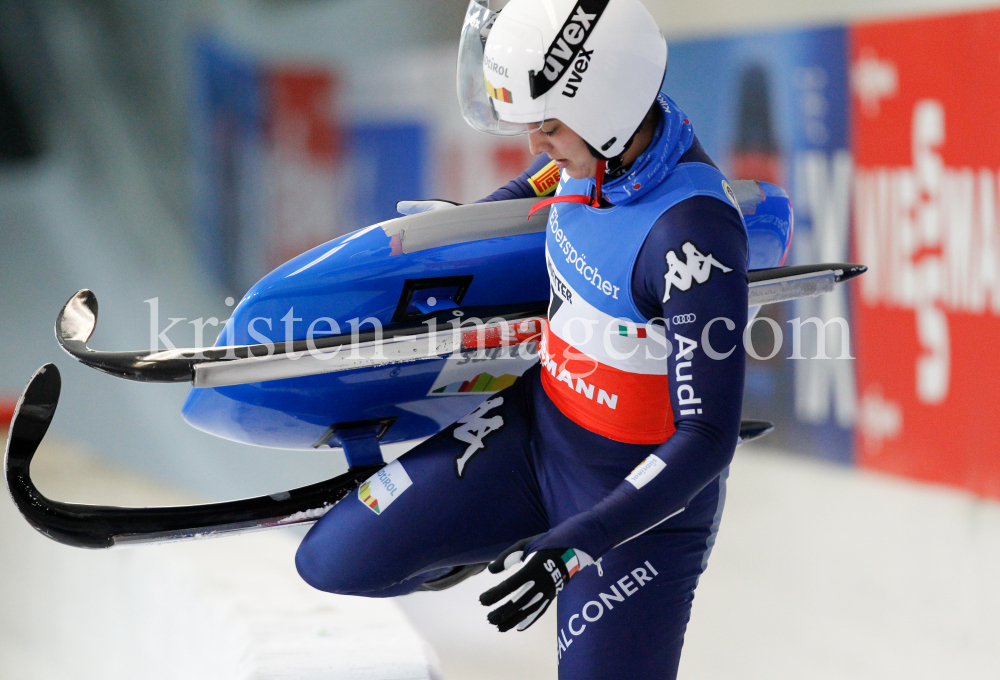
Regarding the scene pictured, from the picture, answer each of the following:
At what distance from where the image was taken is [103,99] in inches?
360

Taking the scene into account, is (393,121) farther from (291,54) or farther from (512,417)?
(512,417)

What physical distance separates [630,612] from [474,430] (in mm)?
386

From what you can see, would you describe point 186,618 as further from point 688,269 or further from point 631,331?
point 688,269

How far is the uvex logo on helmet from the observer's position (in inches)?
54.9

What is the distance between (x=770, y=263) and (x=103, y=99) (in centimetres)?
852

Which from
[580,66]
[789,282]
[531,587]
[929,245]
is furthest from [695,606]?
[580,66]

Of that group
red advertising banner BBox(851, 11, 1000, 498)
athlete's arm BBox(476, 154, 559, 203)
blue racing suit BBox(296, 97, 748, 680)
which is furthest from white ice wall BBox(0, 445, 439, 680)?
red advertising banner BBox(851, 11, 1000, 498)

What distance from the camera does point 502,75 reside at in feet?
4.69

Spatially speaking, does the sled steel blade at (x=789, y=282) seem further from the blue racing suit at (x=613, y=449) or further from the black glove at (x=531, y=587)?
the black glove at (x=531, y=587)

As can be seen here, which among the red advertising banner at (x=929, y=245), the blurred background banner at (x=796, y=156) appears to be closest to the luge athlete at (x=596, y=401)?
the red advertising banner at (x=929, y=245)

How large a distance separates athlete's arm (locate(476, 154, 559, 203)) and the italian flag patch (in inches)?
22.3

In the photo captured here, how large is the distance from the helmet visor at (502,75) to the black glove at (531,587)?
0.61 meters

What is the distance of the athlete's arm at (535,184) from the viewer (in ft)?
6.39

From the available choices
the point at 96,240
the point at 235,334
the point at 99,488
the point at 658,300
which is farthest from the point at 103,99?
the point at 658,300
